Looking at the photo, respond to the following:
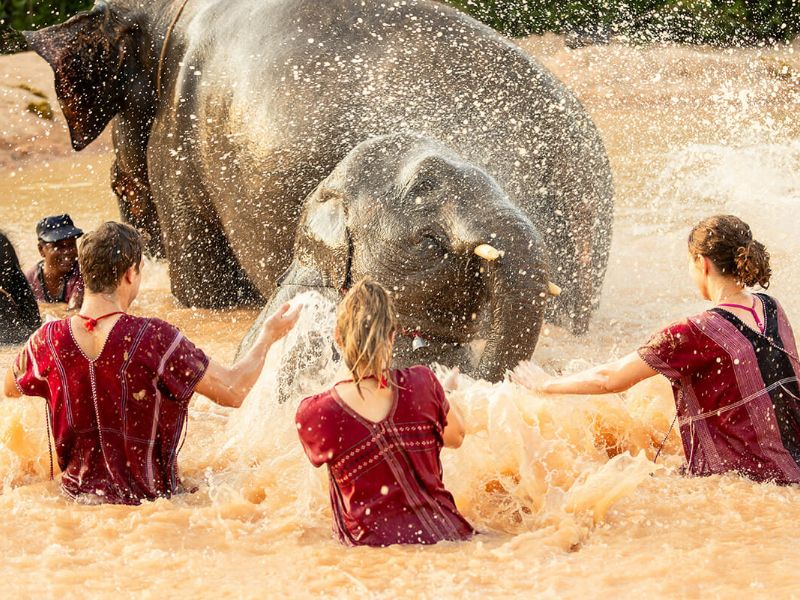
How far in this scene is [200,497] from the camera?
4129 millimetres

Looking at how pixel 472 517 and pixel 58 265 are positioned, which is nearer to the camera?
pixel 472 517

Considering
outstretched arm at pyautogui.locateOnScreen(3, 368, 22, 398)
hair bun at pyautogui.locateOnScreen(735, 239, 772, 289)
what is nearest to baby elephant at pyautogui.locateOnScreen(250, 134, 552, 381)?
hair bun at pyautogui.locateOnScreen(735, 239, 772, 289)

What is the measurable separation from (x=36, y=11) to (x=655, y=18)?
8.23m

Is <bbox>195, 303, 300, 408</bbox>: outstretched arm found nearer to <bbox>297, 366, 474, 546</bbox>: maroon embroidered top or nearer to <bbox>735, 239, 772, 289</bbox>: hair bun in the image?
<bbox>297, 366, 474, 546</bbox>: maroon embroidered top

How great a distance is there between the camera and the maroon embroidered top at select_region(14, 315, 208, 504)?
381 centimetres

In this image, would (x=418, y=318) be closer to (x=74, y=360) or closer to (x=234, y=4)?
(x=74, y=360)

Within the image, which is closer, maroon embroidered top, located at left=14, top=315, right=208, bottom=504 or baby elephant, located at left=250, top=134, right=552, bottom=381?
maroon embroidered top, located at left=14, top=315, right=208, bottom=504

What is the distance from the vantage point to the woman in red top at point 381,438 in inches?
134

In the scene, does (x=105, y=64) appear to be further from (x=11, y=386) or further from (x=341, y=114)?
(x=11, y=386)

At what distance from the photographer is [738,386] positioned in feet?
13.0

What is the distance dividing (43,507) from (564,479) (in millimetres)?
1606

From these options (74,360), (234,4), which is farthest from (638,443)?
(234,4)

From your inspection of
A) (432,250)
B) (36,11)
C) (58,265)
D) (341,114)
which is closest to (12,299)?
(58,265)

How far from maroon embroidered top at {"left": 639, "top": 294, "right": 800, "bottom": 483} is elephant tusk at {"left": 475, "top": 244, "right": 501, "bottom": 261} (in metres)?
0.71
